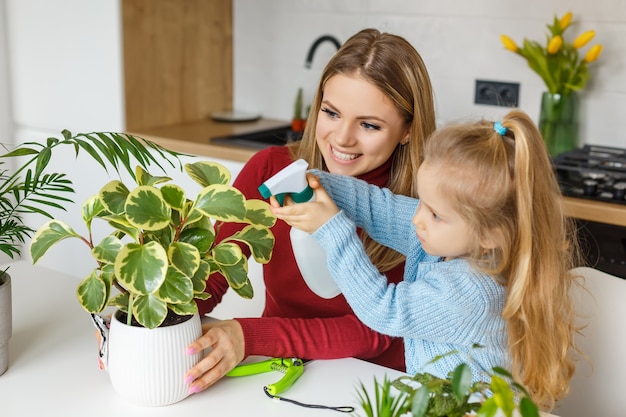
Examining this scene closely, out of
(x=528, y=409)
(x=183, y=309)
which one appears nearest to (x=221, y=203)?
(x=183, y=309)

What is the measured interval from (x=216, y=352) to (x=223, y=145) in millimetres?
1537

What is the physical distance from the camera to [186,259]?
1.05 metres

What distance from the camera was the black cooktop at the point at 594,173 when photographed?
2.05 meters

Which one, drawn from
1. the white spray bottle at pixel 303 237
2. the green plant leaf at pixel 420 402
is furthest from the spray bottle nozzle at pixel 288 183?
the green plant leaf at pixel 420 402

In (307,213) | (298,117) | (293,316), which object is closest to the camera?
(307,213)

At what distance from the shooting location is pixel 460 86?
2643 millimetres

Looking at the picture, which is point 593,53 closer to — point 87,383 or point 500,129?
point 500,129

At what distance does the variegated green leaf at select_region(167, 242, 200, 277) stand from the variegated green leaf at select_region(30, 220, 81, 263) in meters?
0.14

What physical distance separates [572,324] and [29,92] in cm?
235

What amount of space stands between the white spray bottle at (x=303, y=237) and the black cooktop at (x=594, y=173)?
0.92m

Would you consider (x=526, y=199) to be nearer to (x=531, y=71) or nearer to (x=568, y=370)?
(x=568, y=370)

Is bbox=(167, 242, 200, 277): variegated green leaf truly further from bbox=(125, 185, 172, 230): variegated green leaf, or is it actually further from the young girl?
the young girl

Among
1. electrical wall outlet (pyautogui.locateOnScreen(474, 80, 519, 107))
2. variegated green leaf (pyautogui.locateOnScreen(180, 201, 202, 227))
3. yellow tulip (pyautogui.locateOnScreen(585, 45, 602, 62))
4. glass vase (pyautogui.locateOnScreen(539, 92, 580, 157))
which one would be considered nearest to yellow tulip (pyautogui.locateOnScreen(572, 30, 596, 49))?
yellow tulip (pyautogui.locateOnScreen(585, 45, 602, 62))

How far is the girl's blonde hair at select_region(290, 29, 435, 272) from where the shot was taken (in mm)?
1472
